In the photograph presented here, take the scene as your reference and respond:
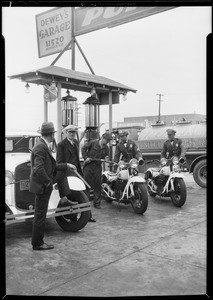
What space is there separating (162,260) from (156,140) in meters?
9.27

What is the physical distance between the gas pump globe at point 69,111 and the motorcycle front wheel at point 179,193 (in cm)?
283

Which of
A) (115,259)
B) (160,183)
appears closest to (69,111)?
(160,183)

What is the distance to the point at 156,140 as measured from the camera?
42.5ft

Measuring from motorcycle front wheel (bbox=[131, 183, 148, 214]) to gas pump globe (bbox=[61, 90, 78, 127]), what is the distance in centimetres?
241

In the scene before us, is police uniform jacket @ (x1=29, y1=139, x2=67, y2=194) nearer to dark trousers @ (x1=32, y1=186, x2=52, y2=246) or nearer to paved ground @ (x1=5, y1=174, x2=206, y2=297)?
dark trousers @ (x1=32, y1=186, x2=52, y2=246)

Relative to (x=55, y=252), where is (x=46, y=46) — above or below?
above

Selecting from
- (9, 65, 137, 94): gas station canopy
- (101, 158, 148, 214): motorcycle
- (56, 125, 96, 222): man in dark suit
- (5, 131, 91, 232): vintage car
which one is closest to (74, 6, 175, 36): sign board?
(9, 65, 137, 94): gas station canopy

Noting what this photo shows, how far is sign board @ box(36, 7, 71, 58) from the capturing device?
303 inches

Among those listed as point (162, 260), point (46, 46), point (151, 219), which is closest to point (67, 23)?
point (46, 46)

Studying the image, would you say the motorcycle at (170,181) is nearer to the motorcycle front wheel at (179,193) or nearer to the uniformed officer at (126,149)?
the motorcycle front wheel at (179,193)
